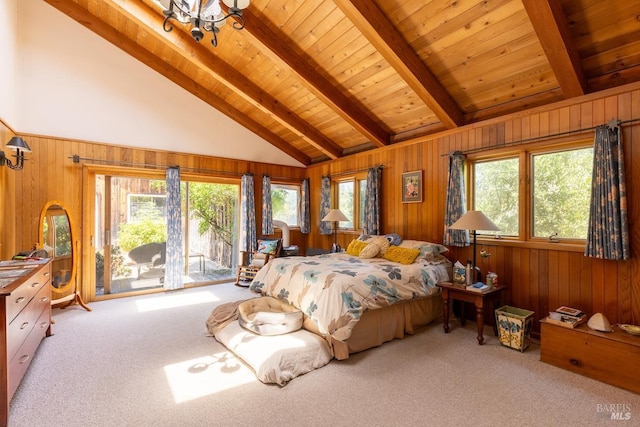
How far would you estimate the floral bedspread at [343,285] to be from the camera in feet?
→ 8.89

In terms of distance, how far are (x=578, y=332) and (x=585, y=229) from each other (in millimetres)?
1140

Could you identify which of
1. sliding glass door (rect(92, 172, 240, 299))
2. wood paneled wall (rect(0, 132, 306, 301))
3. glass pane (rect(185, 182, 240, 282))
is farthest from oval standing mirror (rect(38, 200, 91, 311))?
glass pane (rect(185, 182, 240, 282))

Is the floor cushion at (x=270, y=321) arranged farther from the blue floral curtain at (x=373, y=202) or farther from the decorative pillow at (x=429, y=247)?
the blue floral curtain at (x=373, y=202)

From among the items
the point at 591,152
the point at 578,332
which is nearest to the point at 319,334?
the point at 578,332

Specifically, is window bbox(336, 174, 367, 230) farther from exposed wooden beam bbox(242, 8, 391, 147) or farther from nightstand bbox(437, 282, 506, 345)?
nightstand bbox(437, 282, 506, 345)

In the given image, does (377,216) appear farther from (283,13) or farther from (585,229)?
(283,13)

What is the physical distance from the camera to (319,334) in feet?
9.45

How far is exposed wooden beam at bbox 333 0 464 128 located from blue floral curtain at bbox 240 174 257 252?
11.8 ft

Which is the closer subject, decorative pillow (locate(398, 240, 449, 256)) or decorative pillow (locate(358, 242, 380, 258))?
decorative pillow (locate(398, 240, 449, 256))

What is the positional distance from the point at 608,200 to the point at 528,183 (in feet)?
2.63

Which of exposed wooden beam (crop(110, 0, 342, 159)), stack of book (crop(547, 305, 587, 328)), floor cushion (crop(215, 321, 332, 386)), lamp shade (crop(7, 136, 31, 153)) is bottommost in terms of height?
floor cushion (crop(215, 321, 332, 386))

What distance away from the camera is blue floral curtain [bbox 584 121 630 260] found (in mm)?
2652

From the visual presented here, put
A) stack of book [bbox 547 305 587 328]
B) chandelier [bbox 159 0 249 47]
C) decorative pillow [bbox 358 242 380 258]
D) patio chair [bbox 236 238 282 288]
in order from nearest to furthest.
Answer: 1. chandelier [bbox 159 0 249 47]
2. stack of book [bbox 547 305 587 328]
3. decorative pillow [bbox 358 242 380 258]
4. patio chair [bbox 236 238 282 288]

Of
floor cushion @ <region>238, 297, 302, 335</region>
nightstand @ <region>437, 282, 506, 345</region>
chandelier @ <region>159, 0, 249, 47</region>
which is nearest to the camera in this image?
chandelier @ <region>159, 0, 249, 47</region>
